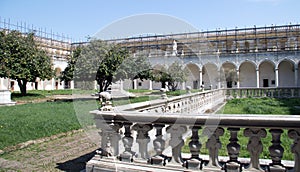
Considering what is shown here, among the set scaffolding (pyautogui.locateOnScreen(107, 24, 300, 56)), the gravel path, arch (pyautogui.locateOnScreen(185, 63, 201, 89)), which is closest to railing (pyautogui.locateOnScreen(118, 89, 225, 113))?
the gravel path

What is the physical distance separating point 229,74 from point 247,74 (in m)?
6.90

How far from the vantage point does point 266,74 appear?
4884cm

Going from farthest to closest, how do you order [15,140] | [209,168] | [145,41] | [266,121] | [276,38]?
[145,41] < [276,38] < [15,140] < [209,168] < [266,121]

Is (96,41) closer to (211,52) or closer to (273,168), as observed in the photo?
(273,168)

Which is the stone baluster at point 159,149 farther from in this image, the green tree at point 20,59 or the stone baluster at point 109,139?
the green tree at point 20,59

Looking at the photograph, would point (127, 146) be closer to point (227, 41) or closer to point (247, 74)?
point (247, 74)

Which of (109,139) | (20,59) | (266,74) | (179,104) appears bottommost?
(109,139)

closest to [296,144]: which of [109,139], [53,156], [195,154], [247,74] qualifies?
[195,154]

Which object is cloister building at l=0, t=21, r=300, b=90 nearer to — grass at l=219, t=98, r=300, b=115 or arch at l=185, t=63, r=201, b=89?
arch at l=185, t=63, r=201, b=89

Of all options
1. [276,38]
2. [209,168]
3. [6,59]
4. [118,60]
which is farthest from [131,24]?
[276,38]

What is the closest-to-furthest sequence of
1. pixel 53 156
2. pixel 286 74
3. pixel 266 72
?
1. pixel 53 156
2. pixel 286 74
3. pixel 266 72

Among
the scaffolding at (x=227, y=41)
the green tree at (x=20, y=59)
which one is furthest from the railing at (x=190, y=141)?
the scaffolding at (x=227, y=41)

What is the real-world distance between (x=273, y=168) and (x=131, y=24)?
4.82 metres

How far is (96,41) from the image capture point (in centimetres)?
1923
